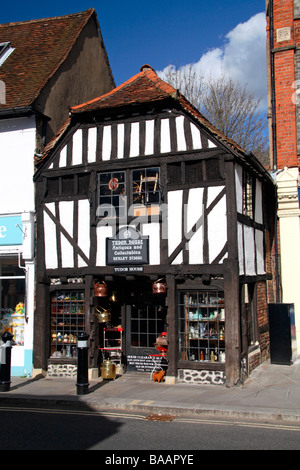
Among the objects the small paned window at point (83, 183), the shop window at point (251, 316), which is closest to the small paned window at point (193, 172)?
the small paned window at point (83, 183)

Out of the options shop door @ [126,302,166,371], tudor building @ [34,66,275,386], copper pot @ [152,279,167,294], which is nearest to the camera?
tudor building @ [34,66,275,386]

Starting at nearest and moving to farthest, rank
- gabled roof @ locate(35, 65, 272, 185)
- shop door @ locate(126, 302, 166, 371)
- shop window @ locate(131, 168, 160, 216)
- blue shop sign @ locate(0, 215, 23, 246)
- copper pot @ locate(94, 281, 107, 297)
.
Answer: gabled roof @ locate(35, 65, 272, 185) → shop window @ locate(131, 168, 160, 216) → copper pot @ locate(94, 281, 107, 297) → shop door @ locate(126, 302, 166, 371) → blue shop sign @ locate(0, 215, 23, 246)

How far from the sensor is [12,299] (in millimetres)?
13234

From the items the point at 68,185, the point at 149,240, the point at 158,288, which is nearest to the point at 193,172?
the point at 149,240

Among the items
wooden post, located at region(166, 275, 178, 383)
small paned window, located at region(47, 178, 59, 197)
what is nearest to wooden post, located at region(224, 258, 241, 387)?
wooden post, located at region(166, 275, 178, 383)

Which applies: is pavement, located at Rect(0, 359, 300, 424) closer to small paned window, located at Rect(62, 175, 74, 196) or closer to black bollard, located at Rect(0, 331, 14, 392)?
black bollard, located at Rect(0, 331, 14, 392)

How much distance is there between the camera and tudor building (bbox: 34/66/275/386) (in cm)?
1041

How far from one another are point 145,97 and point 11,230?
16.0 ft

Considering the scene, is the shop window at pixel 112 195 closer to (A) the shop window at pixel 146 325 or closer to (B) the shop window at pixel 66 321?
(B) the shop window at pixel 66 321

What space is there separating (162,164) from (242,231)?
2421 millimetres

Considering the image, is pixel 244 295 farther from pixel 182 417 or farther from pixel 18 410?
pixel 18 410

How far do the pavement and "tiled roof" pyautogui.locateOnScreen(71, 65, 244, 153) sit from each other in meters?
5.24

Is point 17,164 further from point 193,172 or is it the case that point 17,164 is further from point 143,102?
point 193,172

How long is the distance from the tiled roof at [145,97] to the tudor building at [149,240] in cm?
4
